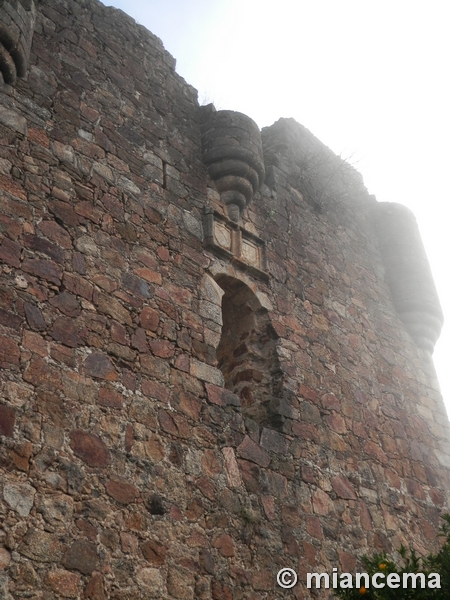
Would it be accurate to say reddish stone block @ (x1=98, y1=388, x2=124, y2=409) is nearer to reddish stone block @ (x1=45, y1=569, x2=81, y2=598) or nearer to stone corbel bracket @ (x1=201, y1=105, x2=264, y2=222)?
reddish stone block @ (x1=45, y1=569, x2=81, y2=598)

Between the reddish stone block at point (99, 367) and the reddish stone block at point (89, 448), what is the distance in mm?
396

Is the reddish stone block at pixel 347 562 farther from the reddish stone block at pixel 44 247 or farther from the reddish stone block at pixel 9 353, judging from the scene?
the reddish stone block at pixel 44 247

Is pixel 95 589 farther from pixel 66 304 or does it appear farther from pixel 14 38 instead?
pixel 14 38

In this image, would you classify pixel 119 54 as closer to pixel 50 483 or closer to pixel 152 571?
pixel 50 483

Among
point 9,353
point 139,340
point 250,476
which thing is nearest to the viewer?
point 9,353

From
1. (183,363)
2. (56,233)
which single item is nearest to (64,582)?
(183,363)

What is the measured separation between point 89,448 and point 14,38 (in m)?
2.79

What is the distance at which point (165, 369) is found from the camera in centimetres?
456

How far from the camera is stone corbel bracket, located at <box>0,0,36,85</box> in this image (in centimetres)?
456

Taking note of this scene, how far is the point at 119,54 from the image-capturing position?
5.86 metres

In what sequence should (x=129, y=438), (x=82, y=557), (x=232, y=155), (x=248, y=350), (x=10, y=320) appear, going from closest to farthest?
(x=82, y=557) < (x=10, y=320) < (x=129, y=438) < (x=248, y=350) < (x=232, y=155)

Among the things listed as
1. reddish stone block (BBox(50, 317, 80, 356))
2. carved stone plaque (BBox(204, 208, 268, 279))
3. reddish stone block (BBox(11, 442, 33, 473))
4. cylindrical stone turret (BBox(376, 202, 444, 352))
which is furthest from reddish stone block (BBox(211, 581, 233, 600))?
cylindrical stone turret (BBox(376, 202, 444, 352))

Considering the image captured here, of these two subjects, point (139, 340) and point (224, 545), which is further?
point (139, 340)

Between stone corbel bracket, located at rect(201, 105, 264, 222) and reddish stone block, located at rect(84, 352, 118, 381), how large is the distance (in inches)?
87.1
